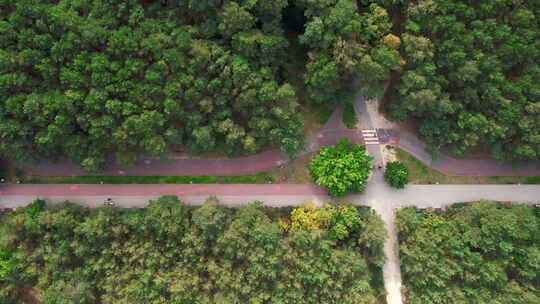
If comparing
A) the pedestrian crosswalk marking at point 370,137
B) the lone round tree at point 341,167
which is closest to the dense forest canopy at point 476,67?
the pedestrian crosswalk marking at point 370,137

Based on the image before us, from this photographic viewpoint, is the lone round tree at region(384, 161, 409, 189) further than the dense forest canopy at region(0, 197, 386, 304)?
Yes

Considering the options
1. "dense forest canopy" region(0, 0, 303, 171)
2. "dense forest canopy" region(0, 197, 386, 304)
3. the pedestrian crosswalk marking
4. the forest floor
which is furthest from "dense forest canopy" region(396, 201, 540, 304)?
"dense forest canopy" region(0, 0, 303, 171)

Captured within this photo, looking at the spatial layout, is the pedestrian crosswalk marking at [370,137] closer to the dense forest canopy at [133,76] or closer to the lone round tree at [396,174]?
the lone round tree at [396,174]

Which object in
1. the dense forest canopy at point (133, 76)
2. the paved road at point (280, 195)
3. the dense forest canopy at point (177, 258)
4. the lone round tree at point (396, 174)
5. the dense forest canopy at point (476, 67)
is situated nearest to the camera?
the dense forest canopy at point (133, 76)

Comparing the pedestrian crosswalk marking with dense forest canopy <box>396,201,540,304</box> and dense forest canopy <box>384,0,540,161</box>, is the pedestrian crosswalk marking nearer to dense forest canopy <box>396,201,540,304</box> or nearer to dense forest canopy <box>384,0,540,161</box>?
dense forest canopy <box>384,0,540,161</box>

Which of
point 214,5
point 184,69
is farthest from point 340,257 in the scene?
point 214,5

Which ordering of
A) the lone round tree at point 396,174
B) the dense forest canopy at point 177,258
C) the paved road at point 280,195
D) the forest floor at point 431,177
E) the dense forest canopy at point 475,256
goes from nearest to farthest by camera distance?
the dense forest canopy at point 177,258
the dense forest canopy at point 475,256
the lone round tree at point 396,174
the paved road at point 280,195
the forest floor at point 431,177
